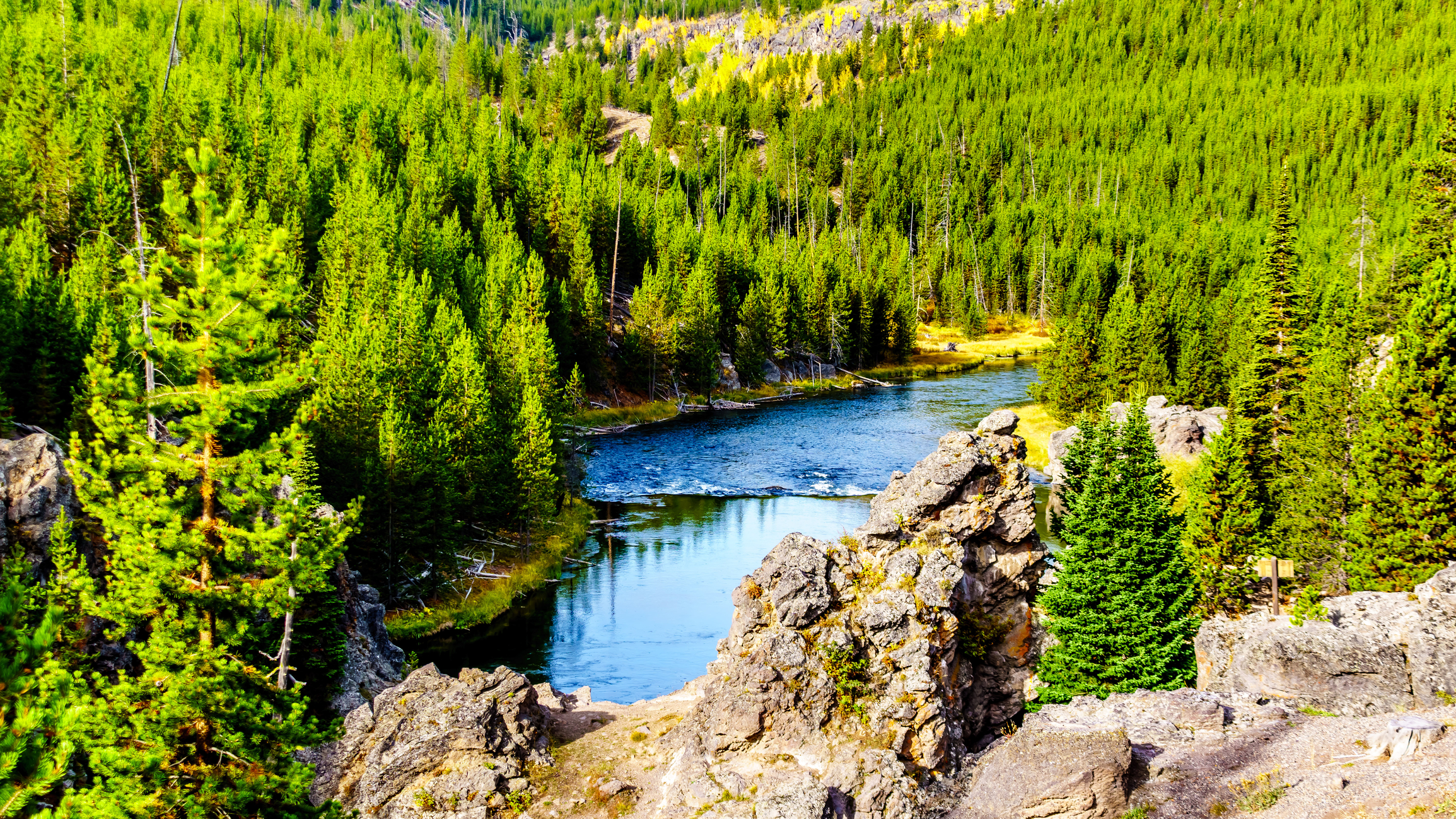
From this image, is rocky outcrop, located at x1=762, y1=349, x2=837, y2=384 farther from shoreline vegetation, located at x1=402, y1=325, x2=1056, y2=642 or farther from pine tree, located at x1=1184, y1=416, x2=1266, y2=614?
pine tree, located at x1=1184, y1=416, x2=1266, y2=614

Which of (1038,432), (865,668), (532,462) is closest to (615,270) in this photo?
(1038,432)

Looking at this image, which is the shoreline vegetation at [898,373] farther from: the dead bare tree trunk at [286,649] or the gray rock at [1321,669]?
the gray rock at [1321,669]

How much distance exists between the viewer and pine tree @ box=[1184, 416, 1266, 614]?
34.0 metres

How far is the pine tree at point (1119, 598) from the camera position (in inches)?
1129

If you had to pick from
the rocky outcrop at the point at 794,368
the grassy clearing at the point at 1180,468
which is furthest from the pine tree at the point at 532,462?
the rocky outcrop at the point at 794,368

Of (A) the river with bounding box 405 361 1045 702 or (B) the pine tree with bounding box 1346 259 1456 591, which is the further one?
(A) the river with bounding box 405 361 1045 702

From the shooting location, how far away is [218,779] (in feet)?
57.2

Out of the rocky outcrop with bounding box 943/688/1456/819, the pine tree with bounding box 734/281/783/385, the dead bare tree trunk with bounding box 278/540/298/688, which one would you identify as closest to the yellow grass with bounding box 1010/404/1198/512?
the pine tree with bounding box 734/281/783/385

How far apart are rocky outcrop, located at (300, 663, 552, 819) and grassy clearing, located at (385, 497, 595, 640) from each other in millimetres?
16837

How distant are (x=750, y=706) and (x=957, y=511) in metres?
9.93

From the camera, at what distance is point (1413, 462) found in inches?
1211

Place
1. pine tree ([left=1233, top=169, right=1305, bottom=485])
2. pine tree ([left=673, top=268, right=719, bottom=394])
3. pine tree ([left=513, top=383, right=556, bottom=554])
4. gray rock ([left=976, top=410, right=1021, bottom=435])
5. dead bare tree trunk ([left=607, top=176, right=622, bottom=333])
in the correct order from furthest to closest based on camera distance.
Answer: dead bare tree trunk ([left=607, top=176, right=622, bottom=333]), pine tree ([left=673, top=268, right=719, bottom=394]), pine tree ([left=513, top=383, right=556, bottom=554]), pine tree ([left=1233, top=169, right=1305, bottom=485]), gray rock ([left=976, top=410, right=1021, bottom=435])

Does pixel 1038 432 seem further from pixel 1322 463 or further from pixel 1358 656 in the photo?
pixel 1358 656

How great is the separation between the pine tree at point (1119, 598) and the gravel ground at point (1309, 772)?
578cm
